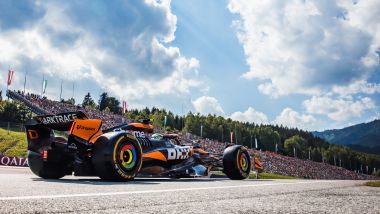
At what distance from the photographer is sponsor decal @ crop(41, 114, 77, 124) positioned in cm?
752

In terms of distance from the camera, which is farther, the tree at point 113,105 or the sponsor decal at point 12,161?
the tree at point 113,105

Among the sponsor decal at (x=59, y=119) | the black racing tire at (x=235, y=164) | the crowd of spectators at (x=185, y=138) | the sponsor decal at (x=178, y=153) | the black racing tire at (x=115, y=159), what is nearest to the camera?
the black racing tire at (x=115, y=159)

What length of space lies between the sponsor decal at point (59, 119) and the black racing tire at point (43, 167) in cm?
88

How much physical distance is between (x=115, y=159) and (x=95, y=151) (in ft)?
1.58

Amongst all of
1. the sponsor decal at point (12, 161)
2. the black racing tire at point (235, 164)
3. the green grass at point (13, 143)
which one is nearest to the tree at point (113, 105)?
the green grass at point (13, 143)

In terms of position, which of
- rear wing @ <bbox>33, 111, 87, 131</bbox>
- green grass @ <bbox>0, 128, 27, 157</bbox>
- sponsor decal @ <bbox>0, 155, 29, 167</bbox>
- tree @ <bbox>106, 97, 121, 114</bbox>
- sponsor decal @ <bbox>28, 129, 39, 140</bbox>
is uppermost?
tree @ <bbox>106, 97, 121, 114</bbox>

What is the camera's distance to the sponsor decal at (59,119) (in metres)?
7.52

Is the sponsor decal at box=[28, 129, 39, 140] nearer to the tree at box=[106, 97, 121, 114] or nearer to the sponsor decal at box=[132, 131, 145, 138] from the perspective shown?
the sponsor decal at box=[132, 131, 145, 138]

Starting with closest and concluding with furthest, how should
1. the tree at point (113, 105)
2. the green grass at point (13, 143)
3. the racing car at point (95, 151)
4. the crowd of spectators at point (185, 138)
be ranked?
the racing car at point (95, 151)
the green grass at point (13, 143)
the crowd of spectators at point (185, 138)
the tree at point (113, 105)

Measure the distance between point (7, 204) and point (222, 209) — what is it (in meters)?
1.68

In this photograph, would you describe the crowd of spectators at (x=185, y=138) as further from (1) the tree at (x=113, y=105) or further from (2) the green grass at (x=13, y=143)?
(1) the tree at (x=113, y=105)

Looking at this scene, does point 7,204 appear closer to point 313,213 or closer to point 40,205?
point 40,205

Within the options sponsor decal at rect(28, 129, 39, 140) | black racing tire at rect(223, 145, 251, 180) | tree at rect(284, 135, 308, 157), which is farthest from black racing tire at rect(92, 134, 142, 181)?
tree at rect(284, 135, 308, 157)

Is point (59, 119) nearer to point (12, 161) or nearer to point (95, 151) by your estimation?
point (95, 151)
